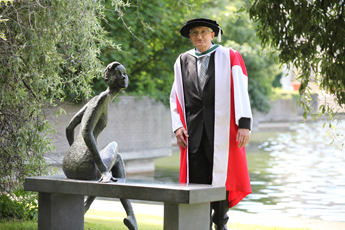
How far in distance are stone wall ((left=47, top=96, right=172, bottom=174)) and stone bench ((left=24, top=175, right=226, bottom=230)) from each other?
993cm

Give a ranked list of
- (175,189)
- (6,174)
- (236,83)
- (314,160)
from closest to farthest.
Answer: (175,189) < (236,83) < (6,174) < (314,160)

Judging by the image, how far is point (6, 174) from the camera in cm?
603

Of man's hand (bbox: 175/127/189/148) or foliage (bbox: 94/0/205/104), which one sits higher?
foliage (bbox: 94/0/205/104)

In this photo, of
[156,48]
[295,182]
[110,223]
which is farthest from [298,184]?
[156,48]

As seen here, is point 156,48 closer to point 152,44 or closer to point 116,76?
point 152,44

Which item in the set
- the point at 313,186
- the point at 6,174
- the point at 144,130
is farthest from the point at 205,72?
the point at 144,130

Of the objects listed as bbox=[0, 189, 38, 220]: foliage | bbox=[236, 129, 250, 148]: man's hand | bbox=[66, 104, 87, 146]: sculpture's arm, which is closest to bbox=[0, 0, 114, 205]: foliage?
bbox=[0, 189, 38, 220]: foliage

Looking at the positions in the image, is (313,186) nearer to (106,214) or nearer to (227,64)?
(106,214)

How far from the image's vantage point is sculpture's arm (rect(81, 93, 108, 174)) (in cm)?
415

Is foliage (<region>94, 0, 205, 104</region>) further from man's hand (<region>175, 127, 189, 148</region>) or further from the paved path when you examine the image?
man's hand (<region>175, 127, 189, 148</region>)

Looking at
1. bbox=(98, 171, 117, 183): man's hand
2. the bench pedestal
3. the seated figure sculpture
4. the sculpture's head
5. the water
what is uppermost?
the sculpture's head

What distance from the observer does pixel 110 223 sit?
6121mm

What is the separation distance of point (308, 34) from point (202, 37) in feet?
7.29

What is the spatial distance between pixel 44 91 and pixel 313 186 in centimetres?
703
